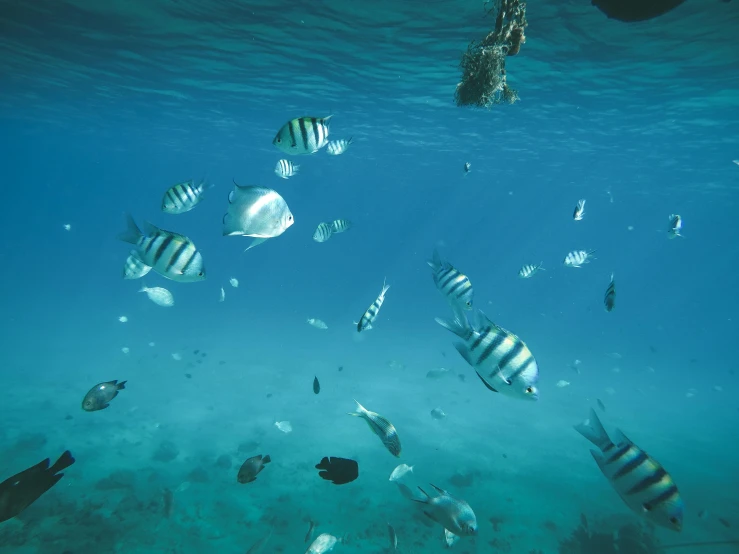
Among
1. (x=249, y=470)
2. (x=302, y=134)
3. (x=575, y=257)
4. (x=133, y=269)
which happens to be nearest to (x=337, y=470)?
(x=249, y=470)

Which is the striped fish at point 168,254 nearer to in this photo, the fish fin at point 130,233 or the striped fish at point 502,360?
the fish fin at point 130,233

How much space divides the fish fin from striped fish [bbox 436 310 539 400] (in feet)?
11.4

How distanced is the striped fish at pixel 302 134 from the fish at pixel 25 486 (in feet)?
12.8

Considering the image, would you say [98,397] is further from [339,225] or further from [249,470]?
[339,225]

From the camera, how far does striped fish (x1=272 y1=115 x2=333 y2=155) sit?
4836mm

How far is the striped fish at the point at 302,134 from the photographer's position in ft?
15.9

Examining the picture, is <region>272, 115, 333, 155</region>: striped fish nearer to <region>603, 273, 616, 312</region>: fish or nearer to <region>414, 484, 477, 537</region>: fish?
<region>414, 484, 477, 537</region>: fish

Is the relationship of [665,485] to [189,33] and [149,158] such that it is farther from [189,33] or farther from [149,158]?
[149,158]

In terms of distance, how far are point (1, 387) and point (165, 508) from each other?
1855 cm

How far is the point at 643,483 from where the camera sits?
10.5 feet

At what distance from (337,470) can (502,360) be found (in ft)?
6.81

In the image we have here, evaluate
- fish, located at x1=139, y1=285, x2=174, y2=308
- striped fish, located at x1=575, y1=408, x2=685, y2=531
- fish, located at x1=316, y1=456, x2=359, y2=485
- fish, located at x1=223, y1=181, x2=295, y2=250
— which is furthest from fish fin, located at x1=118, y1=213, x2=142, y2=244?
fish, located at x1=139, y1=285, x2=174, y2=308

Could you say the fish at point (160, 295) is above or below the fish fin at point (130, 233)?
below

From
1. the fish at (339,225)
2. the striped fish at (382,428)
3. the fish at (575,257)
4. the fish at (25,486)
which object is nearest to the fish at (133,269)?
the fish at (339,225)
